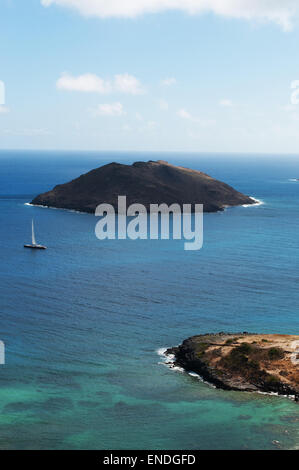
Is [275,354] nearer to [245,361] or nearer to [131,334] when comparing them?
[245,361]

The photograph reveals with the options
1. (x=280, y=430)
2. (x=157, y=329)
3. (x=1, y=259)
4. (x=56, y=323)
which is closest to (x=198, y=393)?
(x=280, y=430)

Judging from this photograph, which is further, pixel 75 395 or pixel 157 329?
pixel 157 329

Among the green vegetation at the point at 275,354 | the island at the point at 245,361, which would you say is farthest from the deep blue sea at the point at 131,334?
the green vegetation at the point at 275,354

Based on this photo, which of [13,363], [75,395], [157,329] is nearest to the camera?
[75,395]

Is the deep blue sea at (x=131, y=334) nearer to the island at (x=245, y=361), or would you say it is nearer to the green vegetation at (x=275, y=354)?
the island at (x=245, y=361)

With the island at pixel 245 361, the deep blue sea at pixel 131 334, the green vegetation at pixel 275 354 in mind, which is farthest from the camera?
the green vegetation at pixel 275 354

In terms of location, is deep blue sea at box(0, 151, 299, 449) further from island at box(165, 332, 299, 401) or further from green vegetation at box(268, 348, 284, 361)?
green vegetation at box(268, 348, 284, 361)

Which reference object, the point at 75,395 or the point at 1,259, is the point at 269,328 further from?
the point at 1,259
